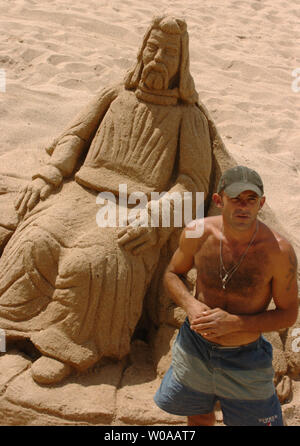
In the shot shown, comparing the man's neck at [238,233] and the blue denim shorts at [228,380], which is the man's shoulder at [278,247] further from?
the blue denim shorts at [228,380]

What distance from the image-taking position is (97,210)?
3092 millimetres

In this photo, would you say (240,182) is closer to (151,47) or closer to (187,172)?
(187,172)

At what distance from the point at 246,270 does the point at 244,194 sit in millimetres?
297

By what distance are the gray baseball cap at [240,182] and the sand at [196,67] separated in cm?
189

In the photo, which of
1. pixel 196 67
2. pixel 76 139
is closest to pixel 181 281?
pixel 76 139

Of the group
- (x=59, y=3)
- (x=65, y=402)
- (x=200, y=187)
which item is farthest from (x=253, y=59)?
(x=65, y=402)

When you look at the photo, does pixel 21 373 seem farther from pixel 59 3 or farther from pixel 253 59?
pixel 59 3

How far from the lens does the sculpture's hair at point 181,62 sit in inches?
115

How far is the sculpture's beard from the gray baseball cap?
3.86 feet

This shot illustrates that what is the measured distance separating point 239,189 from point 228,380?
0.74m

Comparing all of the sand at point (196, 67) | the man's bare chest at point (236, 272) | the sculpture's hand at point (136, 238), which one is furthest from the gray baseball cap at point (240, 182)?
the sand at point (196, 67)

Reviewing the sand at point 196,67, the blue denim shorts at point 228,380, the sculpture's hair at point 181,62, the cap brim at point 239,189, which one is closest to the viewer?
the cap brim at point 239,189

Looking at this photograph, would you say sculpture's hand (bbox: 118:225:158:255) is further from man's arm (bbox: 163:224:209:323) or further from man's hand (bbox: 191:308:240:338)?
man's hand (bbox: 191:308:240:338)

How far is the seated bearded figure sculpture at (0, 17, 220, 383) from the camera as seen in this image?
2814mm
